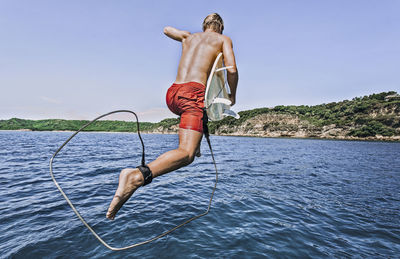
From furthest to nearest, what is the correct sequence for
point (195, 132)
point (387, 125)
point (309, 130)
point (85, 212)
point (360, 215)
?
point (309, 130), point (387, 125), point (360, 215), point (85, 212), point (195, 132)

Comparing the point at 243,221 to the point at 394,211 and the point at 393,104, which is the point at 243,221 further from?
the point at 393,104

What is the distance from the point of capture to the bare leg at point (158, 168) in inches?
83.1

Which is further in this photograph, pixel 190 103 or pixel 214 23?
pixel 214 23

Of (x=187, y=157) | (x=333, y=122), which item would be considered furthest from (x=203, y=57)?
(x=333, y=122)

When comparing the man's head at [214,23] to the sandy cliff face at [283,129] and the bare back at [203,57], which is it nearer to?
the bare back at [203,57]

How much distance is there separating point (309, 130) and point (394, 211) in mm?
95880

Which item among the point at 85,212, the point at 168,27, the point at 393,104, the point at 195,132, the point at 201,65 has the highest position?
the point at 393,104

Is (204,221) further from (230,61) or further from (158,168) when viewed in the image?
(230,61)

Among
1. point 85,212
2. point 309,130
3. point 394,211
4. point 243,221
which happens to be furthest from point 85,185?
point 309,130

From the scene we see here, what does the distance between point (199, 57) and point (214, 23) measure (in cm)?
73

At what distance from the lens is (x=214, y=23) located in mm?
3041

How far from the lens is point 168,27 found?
3.23 m

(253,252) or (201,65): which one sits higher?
(201,65)

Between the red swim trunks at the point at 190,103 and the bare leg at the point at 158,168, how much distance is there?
104 millimetres
